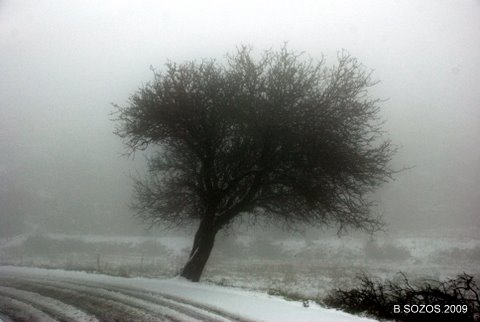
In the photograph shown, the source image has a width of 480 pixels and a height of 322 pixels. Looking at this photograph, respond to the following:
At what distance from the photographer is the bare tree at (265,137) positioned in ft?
41.8

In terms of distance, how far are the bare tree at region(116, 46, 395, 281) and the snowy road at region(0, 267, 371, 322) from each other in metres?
2.88

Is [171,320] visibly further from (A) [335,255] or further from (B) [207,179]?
(A) [335,255]

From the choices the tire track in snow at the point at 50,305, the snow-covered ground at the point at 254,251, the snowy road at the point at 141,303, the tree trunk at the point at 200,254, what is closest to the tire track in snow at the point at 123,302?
the snowy road at the point at 141,303

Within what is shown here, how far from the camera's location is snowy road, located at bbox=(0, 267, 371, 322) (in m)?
8.27

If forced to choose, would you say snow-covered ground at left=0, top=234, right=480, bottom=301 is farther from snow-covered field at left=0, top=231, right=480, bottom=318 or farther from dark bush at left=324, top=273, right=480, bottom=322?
dark bush at left=324, top=273, right=480, bottom=322

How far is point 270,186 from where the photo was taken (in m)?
14.0

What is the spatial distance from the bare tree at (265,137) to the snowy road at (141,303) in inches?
113

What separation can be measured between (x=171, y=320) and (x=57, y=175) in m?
58.8

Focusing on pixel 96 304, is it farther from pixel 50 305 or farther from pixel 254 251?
pixel 254 251

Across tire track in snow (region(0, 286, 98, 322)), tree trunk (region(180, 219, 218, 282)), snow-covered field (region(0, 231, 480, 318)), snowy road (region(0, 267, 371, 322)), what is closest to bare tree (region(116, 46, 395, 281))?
tree trunk (region(180, 219, 218, 282))

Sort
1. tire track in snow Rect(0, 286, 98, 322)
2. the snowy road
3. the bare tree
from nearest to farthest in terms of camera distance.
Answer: the snowy road < tire track in snow Rect(0, 286, 98, 322) < the bare tree

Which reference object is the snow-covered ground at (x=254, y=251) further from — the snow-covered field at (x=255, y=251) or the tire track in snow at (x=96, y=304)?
the tire track in snow at (x=96, y=304)

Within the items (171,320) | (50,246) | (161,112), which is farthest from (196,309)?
(50,246)

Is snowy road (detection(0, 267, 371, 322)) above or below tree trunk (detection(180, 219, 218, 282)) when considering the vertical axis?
below
